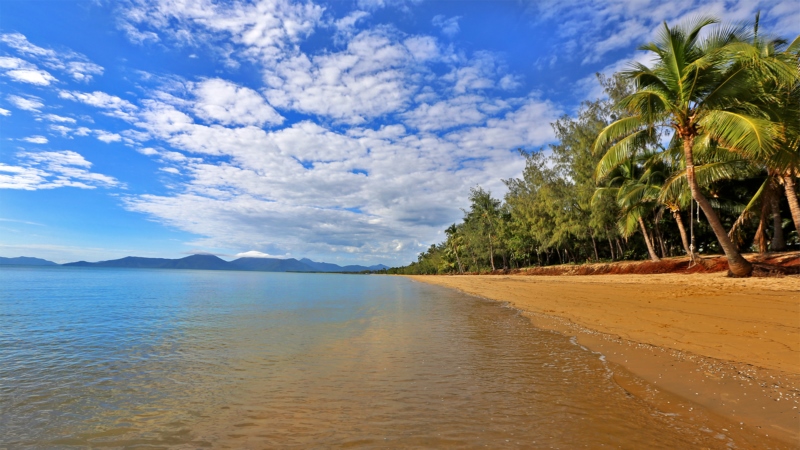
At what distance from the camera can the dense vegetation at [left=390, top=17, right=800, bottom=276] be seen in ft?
47.5

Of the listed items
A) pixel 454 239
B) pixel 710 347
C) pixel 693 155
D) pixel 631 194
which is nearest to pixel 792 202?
pixel 693 155

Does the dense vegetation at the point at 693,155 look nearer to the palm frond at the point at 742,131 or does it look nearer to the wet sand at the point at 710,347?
the palm frond at the point at 742,131

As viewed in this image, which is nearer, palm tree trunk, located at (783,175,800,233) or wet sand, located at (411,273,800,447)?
wet sand, located at (411,273,800,447)

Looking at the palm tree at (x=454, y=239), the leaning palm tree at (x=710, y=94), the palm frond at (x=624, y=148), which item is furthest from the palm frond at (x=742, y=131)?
the palm tree at (x=454, y=239)

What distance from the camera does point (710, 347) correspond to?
617cm

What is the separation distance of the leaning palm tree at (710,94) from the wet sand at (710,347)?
4874mm

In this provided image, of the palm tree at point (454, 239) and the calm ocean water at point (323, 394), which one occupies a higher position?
the palm tree at point (454, 239)

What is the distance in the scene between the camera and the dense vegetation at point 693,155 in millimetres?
14484

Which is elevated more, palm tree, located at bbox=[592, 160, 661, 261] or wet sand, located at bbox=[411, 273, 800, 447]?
palm tree, located at bbox=[592, 160, 661, 261]

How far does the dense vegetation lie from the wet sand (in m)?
5.94

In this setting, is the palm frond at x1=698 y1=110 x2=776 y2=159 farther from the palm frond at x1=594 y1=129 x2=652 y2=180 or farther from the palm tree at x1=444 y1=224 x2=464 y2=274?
the palm tree at x1=444 y1=224 x2=464 y2=274

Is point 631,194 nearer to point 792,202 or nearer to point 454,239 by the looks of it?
point 792,202

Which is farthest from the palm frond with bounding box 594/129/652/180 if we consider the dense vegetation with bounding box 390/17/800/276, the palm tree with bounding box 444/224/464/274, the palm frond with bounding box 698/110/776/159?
the palm tree with bounding box 444/224/464/274

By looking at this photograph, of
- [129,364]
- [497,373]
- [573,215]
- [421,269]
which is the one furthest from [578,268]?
[421,269]
